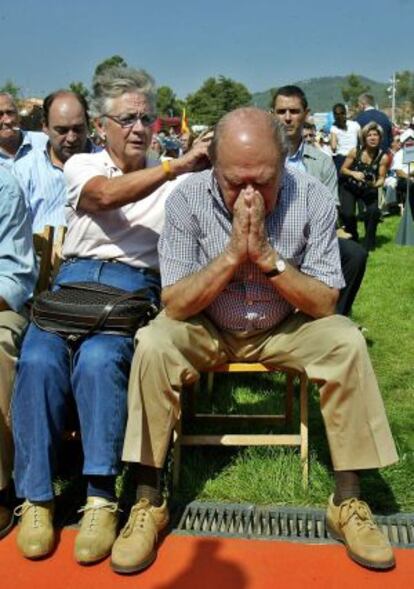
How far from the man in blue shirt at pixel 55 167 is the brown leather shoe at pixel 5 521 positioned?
2.08 metres

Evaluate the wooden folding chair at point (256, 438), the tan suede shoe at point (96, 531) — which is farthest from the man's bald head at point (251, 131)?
the tan suede shoe at point (96, 531)

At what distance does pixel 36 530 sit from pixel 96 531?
0.84ft

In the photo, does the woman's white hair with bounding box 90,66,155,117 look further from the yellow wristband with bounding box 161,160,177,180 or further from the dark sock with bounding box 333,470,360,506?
the dark sock with bounding box 333,470,360,506

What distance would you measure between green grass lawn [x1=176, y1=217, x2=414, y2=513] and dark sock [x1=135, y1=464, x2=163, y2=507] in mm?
370

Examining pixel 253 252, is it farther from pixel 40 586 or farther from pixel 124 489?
pixel 40 586

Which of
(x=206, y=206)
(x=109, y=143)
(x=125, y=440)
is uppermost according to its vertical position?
(x=109, y=143)

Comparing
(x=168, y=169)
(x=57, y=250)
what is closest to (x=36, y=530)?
(x=57, y=250)

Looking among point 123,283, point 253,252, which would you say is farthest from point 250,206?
point 123,283

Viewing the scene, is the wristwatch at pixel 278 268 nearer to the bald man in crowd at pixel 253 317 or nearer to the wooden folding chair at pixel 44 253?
the bald man in crowd at pixel 253 317

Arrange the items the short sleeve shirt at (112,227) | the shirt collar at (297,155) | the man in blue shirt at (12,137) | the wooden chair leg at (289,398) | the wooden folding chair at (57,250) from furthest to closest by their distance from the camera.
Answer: the man in blue shirt at (12,137)
the shirt collar at (297,155)
the wooden folding chair at (57,250)
the wooden chair leg at (289,398)
the short sleeve shirt at (112,227)

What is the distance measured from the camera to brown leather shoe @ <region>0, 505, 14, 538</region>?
112 inches

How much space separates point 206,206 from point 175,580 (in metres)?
1.63

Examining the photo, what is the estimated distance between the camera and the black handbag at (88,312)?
2.94 metres

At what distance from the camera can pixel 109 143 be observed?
3547 mm
